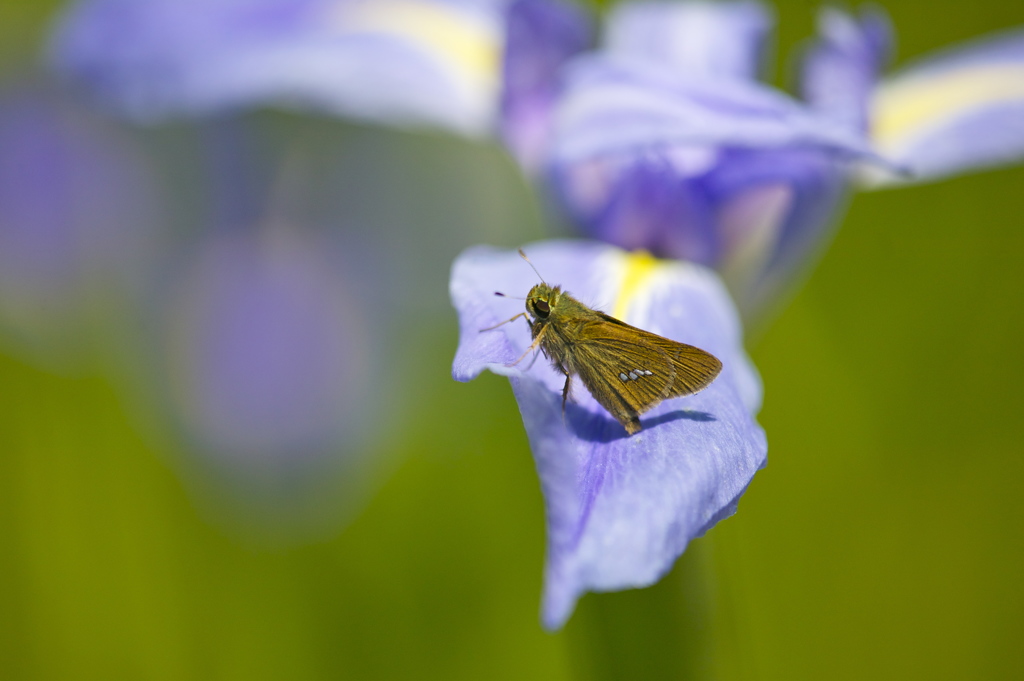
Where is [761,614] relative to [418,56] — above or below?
below

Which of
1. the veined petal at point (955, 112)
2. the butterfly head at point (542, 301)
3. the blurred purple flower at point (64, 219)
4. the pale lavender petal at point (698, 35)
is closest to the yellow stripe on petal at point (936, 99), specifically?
the veined petal at point (955, 112)

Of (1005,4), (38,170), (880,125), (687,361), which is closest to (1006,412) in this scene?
(880,125)

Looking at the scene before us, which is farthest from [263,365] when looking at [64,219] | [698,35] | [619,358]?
[619,358]

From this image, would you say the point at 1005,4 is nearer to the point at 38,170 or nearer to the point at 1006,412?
the point at 1006,412

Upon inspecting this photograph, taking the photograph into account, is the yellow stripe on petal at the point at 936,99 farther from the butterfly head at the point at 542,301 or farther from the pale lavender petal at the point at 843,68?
the butterfly head at the point at 542,301

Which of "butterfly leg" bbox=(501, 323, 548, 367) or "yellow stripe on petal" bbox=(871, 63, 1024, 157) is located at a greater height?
"yellow stripe on petal" bbox=(871, 63, 1024, 157)

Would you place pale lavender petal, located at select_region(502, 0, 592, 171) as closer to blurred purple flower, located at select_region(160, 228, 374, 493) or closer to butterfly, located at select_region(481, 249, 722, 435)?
butterfly, located at select_region(481, 249, 722, 435)

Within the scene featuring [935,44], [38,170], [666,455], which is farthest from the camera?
[935,44]

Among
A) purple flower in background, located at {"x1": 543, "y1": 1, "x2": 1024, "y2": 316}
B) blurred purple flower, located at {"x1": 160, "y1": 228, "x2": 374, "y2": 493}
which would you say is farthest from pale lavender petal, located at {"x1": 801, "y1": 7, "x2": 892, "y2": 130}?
blurred purple flower, located at {"x1": 160, "y1": 228, "x2": 374, "y2": 493}
